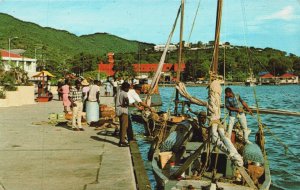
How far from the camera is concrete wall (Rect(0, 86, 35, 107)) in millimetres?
28438

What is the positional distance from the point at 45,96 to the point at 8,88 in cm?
498

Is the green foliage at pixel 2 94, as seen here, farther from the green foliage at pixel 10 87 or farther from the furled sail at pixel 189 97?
the furled sail at pixel 189 97

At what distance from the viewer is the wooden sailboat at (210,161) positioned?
324 inches

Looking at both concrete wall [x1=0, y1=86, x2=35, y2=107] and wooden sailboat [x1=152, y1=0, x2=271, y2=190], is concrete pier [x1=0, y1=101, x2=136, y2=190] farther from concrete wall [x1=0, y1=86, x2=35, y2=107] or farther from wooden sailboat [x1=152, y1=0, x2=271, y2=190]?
concrete wall [x1=0, y1=86, x2=35, y2=107]

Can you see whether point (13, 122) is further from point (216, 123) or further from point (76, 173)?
point (216, 123)

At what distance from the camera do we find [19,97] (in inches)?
1180

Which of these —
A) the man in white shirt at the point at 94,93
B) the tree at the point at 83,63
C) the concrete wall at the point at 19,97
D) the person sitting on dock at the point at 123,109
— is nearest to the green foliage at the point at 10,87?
the concrete wall at the point at 19,97

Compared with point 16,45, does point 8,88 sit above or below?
below

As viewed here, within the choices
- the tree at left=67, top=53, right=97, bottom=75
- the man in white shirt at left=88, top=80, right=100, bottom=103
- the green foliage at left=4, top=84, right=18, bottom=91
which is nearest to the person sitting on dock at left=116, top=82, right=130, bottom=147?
the man in white shirt at left=88, top=80, right=100, bottom=103

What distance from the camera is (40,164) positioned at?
34.0 ft

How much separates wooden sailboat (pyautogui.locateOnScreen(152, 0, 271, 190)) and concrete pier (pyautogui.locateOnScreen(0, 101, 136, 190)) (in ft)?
2.87

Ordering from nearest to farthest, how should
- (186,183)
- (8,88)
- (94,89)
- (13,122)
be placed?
(186,183) → (94,89) → (13,122) → (8,88)

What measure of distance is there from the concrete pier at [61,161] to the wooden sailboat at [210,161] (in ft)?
2.87

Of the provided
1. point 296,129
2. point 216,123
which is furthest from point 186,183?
point 296,129
